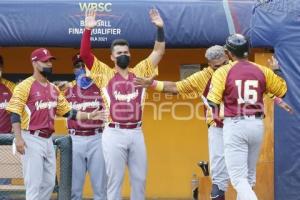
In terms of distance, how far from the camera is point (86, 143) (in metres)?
9.01

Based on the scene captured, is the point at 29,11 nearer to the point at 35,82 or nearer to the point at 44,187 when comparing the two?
the point at 35,82

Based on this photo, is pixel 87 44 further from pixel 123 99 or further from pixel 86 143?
pixel 86 143

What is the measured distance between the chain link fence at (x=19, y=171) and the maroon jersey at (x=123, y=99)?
0.89 meters

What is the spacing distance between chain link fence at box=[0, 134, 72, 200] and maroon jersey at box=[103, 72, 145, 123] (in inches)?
35.0

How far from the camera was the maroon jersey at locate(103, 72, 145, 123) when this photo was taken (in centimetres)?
747

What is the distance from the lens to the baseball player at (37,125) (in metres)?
7.58

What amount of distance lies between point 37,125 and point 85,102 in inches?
60.1

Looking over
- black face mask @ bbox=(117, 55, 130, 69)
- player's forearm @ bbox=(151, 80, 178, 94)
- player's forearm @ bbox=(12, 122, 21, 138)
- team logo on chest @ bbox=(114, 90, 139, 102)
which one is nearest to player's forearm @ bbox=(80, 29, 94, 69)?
black face mask @ bbox=(117, 55, 130, 69)

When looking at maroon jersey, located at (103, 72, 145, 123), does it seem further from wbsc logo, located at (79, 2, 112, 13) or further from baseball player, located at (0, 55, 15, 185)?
baseball player, located at (0, 55, 15, 185)

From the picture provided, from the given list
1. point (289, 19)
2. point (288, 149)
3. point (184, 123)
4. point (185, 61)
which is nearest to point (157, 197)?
point (184, 123)

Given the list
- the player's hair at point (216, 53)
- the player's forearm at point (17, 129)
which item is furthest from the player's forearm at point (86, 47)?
the player's hair at point (216, 53)

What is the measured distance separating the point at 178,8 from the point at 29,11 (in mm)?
1996

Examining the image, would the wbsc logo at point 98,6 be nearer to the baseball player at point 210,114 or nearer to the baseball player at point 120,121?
the baseball player at point 120,121

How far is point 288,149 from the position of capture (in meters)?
8.73
